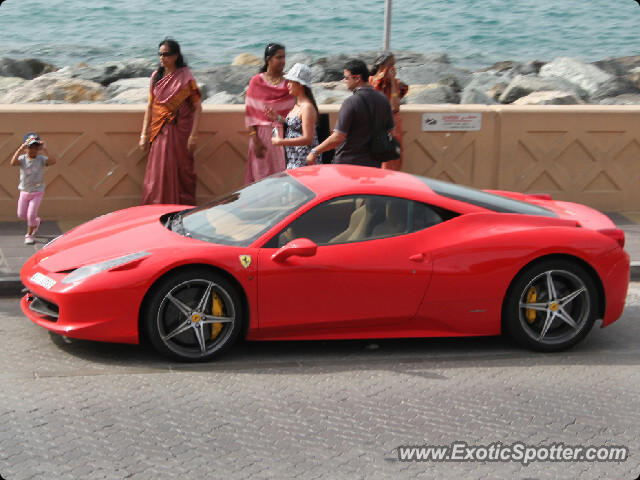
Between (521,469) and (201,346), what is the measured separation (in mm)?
2450

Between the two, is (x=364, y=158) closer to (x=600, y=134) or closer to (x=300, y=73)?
(x=300, y=73)

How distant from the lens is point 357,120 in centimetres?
898

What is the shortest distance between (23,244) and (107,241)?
3.24 metres

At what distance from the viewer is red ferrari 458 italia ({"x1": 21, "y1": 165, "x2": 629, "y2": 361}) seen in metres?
6.54

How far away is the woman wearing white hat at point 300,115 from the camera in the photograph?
9156 mm

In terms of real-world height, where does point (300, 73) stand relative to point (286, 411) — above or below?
above

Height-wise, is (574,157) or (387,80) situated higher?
(387,80)

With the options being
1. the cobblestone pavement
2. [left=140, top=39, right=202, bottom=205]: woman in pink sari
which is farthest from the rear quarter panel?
[left=140, top=39, right=202, bottom=205]: woman in pink sari

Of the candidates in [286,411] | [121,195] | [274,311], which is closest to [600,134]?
[121,195]

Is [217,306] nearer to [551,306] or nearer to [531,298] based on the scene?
[531,298]

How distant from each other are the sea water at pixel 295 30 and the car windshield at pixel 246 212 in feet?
84.5

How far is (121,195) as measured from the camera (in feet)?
36.8

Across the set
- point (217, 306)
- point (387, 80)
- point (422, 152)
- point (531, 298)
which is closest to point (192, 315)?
point (217, 306)

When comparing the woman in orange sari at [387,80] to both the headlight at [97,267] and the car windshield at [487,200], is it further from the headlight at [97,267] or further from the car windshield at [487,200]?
the headlight at [97,267]
